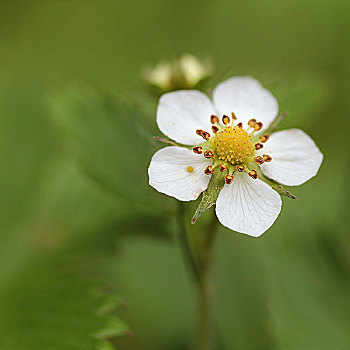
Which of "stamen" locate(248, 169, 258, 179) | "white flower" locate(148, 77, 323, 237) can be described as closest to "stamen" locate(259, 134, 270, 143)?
"white flower" locate(148, 77, 323, 237)

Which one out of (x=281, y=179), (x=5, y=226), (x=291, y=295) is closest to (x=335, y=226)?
(x=291, y=295)

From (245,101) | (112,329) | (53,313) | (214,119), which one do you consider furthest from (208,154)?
(53,313)

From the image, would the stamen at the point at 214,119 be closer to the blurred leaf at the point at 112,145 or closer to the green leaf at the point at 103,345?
the blurred leaf at the point at 112,145

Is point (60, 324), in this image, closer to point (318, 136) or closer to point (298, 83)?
point (298, 83)

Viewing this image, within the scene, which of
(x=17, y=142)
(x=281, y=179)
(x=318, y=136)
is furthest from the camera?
(x=318, y=136)

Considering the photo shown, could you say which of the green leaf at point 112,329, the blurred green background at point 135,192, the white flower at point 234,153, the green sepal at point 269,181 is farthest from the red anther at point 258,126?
the green leaf at point 112,329

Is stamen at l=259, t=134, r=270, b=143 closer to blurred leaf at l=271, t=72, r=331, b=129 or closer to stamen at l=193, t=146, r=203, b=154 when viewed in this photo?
stamen at l=193, t=146, r=203, b=154

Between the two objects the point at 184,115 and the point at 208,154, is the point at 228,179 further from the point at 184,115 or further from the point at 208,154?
the point at 184,115
